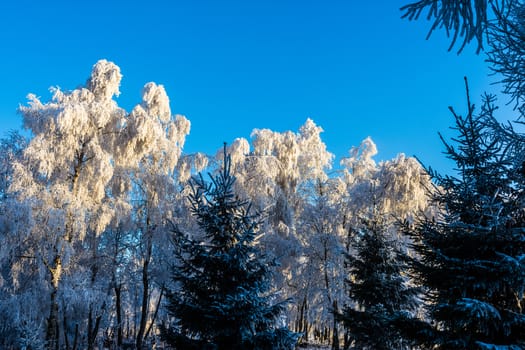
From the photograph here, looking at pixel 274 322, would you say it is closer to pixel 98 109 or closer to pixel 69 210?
pixel 69 210

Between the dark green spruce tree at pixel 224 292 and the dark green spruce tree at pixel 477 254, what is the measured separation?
2.41 m

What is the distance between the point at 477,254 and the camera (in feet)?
15.7

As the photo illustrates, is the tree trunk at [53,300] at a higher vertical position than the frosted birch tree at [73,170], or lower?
lower

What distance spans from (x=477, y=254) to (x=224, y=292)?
12.7 feet

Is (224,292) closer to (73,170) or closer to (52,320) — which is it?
(52,320)

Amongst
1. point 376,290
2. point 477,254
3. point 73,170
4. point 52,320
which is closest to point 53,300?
point 52,320

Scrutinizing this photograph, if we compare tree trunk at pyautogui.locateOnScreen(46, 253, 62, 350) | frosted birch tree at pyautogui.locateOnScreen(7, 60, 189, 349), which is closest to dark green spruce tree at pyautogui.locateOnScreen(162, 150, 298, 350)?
frosted birch tree at pyautogui.locateOnScreen(7, 60, 189, 349)

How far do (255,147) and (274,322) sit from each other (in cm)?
1186

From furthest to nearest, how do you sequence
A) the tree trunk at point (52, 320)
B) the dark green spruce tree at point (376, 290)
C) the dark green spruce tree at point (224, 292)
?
the tree trunk at point (52, 320) < the dark green spruce tree at point (376, 290) < the dark green spruce tree at point (224, 292)

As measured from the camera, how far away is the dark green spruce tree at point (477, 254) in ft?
14.0

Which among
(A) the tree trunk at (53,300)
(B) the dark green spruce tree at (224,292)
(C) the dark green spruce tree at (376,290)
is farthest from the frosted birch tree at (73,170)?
(C) the dark green spruce tree at (376,290)

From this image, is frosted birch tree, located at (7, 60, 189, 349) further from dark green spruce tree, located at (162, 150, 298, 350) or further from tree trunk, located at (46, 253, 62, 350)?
dark green spruce tree, located at (162, 150, 298, 350)

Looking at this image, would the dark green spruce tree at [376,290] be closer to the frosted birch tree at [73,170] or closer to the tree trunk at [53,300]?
the frosted birch tree at [73,170]

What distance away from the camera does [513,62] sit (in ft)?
10.8
